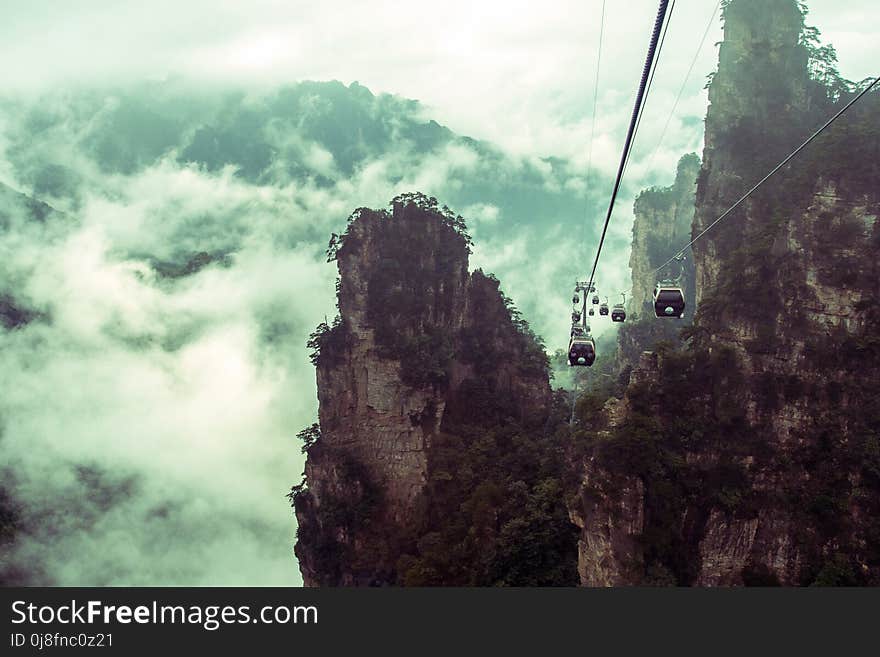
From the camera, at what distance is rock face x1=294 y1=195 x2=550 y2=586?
29.5 meters

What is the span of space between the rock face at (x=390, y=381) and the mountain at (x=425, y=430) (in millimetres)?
64

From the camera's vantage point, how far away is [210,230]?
364 ft

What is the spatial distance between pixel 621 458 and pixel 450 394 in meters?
12.3

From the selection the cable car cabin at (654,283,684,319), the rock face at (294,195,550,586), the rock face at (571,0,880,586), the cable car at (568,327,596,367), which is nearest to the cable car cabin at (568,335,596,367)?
the cable car at (568,327,596,367)

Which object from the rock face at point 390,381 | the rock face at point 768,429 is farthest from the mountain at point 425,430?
the rock face at point 768,429

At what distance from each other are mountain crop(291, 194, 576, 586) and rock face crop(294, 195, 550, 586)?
6 cm

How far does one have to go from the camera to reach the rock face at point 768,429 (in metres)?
20.5

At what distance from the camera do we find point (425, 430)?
101ft

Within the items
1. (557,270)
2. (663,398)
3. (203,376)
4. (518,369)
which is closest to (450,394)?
(518,369)

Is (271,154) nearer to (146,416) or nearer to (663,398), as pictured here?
(146,416)

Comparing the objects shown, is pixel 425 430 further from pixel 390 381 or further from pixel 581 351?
pixel 581 351

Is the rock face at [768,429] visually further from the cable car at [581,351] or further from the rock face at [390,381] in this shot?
the rock face at [390,381]

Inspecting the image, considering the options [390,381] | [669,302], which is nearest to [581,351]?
[669,302]

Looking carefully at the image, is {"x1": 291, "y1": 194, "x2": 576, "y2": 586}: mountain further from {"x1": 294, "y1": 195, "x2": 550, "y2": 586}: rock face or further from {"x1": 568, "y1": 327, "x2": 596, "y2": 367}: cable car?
{"x1": 568, "y1": 327, "x2": 596, "y2": 367}: cable car
